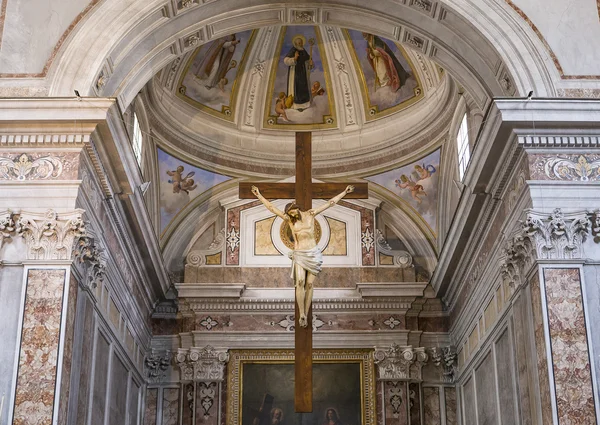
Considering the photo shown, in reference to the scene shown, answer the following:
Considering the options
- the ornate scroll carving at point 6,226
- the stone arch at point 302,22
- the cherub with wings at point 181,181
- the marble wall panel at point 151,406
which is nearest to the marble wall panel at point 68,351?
the ornate scroll carving at point 6,226

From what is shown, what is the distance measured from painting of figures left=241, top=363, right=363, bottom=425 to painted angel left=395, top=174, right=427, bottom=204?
372 cm

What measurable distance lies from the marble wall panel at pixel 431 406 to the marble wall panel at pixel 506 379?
4110mm

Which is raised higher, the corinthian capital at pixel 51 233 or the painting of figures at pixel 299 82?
the painting of figures at pixel 299 82

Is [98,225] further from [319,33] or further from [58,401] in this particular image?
[319,33]

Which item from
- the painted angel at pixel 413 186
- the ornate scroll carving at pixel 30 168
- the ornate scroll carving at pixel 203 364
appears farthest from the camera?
the painted angel at pixel 413 186

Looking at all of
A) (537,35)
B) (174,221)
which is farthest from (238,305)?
(537,35)

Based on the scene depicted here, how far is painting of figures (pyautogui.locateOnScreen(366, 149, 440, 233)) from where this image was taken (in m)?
19.2

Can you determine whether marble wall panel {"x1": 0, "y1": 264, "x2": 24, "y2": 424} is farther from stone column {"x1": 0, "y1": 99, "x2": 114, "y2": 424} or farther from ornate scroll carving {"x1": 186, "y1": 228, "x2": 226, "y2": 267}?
ornate scroll carving {"x1": 186, "y1": 228, "x2": 226, "y2": 267}

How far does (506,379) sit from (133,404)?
22.5 ft

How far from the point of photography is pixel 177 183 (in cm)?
1948

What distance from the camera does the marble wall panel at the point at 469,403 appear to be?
16562 mm

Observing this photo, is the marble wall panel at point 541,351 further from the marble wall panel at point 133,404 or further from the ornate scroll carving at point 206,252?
the ornate scroll carving at point 206,252

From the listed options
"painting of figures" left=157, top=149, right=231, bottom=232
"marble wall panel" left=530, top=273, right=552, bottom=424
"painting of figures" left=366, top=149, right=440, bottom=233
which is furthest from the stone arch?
"painting of figures" left=157, top=149, right=231, bottom=232

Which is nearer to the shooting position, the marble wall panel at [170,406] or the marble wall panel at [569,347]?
the marble wall panel at [569,347]
